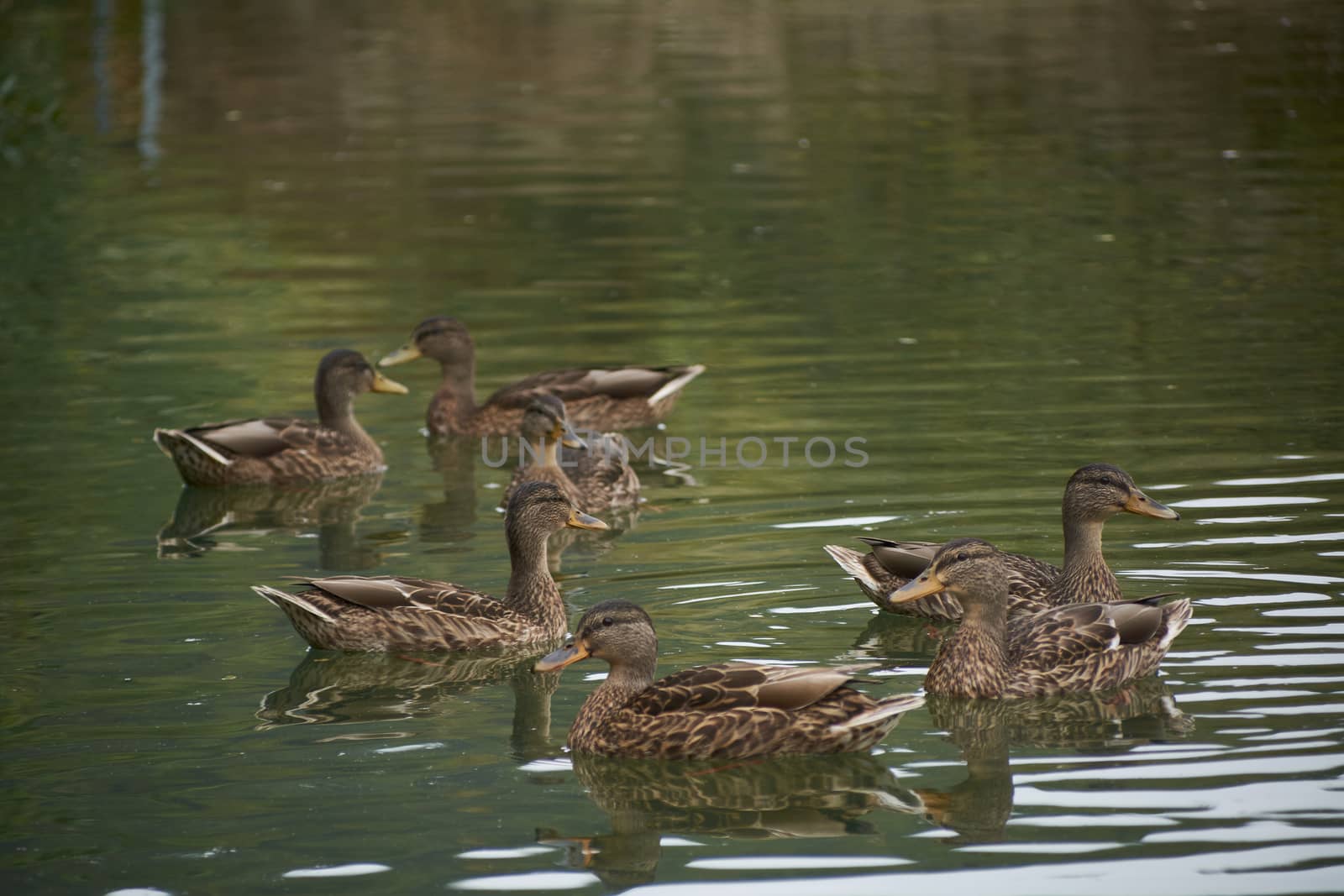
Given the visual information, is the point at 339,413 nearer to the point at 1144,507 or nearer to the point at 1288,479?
the point at 1288,479

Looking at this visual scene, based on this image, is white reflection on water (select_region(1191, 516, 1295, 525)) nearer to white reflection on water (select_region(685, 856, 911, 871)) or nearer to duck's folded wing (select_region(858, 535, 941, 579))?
duck's folded wing (select_region(858, 535, 941, 579))

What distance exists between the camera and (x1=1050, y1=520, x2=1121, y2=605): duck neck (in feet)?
28.3

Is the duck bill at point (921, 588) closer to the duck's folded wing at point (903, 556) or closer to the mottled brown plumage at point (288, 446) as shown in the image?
the duck's folded wing at point (903, 556)

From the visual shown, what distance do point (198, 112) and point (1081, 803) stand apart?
98.6 ft

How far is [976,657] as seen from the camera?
783 centimetres

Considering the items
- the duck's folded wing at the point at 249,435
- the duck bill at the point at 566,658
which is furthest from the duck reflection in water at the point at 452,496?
the duck bill at the point at 566,658

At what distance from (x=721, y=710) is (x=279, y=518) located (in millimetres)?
5584

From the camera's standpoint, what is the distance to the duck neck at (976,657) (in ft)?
25.7

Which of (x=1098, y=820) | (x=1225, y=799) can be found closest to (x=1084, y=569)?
(x=1225, y=799)

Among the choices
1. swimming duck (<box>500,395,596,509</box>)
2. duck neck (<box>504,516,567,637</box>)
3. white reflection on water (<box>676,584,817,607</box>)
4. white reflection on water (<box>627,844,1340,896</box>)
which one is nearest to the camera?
white reflection on water (<box>627,844,1340,896</box>)

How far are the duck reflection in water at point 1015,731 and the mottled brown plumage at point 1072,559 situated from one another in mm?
740

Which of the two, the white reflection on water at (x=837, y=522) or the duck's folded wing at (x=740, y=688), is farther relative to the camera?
the white reflection on water at (x=837, y=522)

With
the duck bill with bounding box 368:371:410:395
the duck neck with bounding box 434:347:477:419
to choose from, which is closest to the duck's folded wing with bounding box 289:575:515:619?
the duck bill with bounding box 368:371:410:395

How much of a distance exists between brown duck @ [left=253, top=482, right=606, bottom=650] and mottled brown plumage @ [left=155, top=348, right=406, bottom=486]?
3.84m
